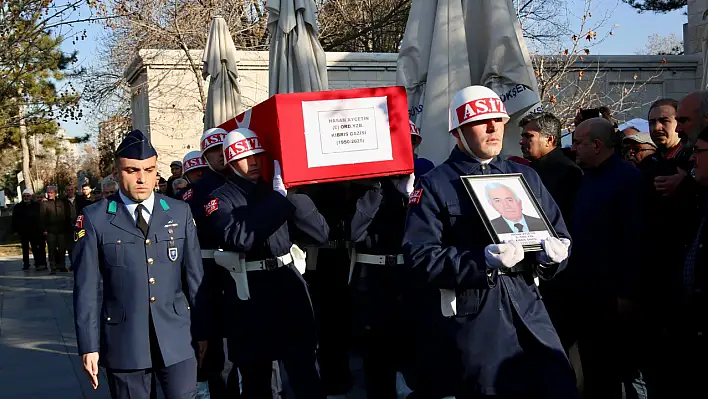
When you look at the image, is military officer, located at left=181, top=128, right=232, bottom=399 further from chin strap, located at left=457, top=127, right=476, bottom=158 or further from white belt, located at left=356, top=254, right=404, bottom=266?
chin strap, located at left=457, top=127, right=476, bottom=158

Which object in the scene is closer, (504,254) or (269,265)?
(504,254)

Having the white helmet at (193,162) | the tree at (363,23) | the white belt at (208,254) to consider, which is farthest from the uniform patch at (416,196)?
the tree at (363,23)

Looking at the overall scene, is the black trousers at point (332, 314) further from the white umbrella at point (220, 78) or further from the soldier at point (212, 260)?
the white umbrella at point (220, 78)

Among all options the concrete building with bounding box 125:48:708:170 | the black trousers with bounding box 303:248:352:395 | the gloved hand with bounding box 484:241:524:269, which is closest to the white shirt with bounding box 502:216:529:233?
the gloved hand with bounding box 484:241:524:269

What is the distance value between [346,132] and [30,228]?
56.8ft

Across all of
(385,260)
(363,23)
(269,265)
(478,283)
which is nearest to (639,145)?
(385,260)

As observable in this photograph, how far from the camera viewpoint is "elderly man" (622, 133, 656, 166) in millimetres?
6383

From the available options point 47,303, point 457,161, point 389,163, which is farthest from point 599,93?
point 457,161

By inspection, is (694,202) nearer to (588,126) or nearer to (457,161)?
(588,126)

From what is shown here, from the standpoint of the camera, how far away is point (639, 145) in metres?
6.42

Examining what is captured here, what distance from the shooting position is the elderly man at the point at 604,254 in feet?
15.8

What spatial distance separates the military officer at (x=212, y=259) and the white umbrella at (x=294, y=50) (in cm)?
212

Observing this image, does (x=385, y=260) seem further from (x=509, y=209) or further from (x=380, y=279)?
(x=509, y=209)

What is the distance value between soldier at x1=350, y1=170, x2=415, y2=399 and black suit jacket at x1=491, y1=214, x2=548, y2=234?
1.91m
